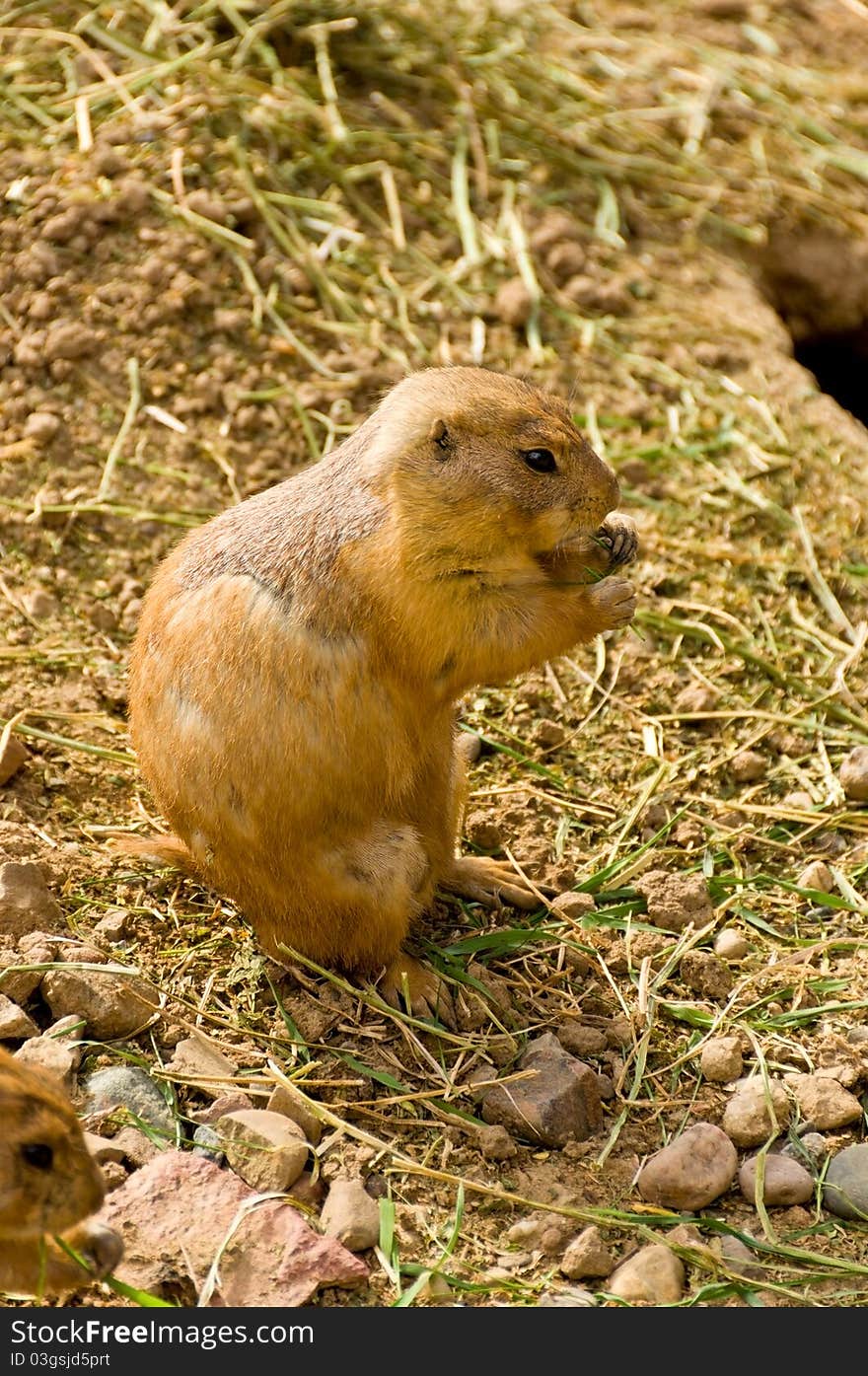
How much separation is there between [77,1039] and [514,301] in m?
4.38

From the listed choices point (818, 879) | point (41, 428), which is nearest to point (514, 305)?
point (41, 428)

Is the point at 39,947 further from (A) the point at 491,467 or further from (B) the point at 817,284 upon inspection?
(B) the point at 817,284

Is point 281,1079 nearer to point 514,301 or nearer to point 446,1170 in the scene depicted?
point 446,1170

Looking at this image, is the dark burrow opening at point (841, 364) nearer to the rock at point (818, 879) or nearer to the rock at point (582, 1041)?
the rock at point (818, 879)

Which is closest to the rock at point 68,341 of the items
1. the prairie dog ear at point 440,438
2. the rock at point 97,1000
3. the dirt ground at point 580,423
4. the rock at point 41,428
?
the dirt ground at point 580,423

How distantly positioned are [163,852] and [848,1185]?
2.34 m

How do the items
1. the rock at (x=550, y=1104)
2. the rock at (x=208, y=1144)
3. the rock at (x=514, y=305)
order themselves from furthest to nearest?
the rock at (x=514, y=305), the rock at (x=550, y=1104), the rock at (x=208, y=1144)

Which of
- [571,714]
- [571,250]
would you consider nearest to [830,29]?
[571,250]

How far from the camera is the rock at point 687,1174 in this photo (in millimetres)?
4605

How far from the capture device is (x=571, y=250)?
8133 millimetres

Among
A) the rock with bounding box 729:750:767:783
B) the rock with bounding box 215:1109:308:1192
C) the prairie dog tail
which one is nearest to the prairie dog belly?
the prairie dog tail

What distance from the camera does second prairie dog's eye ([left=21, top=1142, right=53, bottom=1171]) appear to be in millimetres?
3773

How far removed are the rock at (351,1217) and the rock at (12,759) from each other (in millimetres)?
2019

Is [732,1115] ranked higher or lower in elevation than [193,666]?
lower
